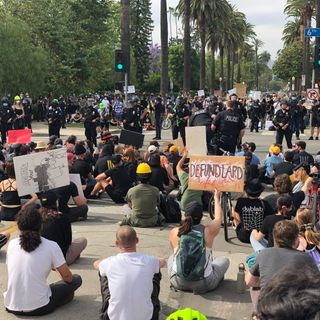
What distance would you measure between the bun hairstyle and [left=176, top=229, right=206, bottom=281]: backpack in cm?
150

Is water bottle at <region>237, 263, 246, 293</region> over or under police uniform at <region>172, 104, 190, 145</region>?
under

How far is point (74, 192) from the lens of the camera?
9375 mm

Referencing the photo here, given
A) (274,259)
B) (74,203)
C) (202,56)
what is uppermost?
(202,56)

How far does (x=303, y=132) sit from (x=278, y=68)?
206 feet

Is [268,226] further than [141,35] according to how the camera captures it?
No

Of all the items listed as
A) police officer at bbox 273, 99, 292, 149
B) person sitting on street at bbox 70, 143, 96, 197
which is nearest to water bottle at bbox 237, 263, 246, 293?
person sitting on street at bbox 70, 143, 96, 197

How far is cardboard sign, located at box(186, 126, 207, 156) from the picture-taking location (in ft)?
36.1

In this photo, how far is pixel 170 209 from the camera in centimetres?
971

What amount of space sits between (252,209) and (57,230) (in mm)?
2636

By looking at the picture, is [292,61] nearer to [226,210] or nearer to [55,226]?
[226,210]

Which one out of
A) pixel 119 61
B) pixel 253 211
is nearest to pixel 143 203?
pixel 253 211

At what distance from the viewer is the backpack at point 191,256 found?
5977 millimetres

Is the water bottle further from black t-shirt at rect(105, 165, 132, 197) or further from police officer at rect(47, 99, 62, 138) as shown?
police officer at rect(47, 99, 62, 138)

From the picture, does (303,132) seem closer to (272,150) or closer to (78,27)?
(272,150)
